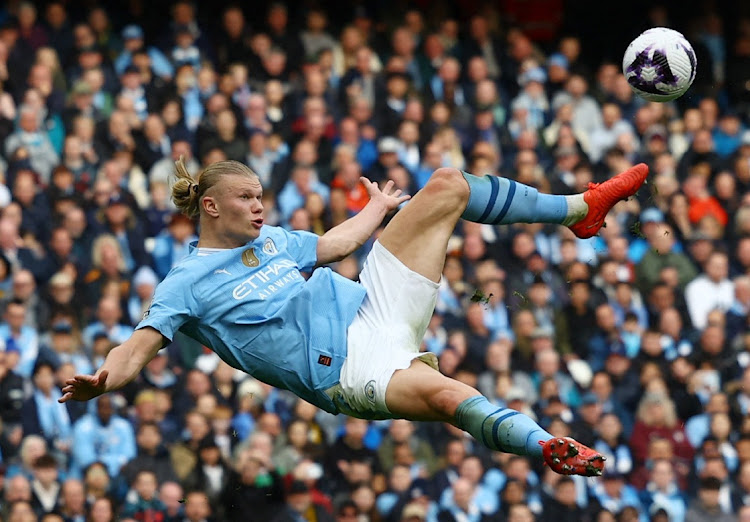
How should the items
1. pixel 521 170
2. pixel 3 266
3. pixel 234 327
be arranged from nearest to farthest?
pixel 234 327, pixel 3 266, pixel 521 170

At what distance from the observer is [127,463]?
10.6 metres

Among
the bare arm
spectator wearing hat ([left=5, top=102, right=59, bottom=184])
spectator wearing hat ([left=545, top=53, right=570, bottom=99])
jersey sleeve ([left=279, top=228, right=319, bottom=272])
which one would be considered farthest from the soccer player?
spectator wearing hat ([left=545, top=53, right=570, bottom=99])

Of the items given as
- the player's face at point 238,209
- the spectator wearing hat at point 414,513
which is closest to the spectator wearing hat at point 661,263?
the spectator wearing hat at point 414,513

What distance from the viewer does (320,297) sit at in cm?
782

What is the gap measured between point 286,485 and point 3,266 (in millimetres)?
2741

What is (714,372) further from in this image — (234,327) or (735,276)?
(234,327)

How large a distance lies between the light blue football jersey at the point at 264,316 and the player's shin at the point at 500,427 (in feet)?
2.91

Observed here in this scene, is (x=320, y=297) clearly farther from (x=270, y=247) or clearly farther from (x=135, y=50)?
(x=135, y=50)

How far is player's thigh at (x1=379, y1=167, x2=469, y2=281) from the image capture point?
7.66 meters

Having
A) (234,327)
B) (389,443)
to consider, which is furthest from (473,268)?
(234,327)

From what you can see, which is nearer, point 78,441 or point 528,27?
point 78,441

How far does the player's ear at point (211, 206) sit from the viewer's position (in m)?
7.77

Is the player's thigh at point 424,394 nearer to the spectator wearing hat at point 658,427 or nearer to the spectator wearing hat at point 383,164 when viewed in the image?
the spectator wearing hat at point 658,427

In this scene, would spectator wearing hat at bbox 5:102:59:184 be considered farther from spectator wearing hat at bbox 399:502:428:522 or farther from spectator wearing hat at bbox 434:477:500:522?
spectator wearing hat at bbox 434:477:500:522
